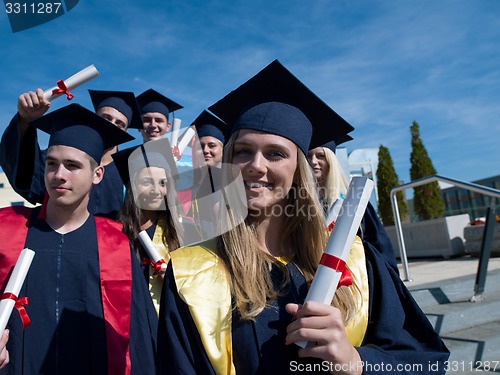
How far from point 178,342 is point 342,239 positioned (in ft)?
2.03

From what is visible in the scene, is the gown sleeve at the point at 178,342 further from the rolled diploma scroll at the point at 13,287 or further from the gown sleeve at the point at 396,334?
the rolled diploma scroll at the point at 13,287

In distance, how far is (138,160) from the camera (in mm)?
3703

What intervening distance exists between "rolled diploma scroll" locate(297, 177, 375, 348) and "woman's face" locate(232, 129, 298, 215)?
0.38m

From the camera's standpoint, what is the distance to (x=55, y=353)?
92.5 inches

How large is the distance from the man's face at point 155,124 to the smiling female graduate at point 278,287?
3.44 meters

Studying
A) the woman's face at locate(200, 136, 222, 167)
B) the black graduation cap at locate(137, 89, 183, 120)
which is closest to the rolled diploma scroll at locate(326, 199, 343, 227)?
the woman's face at locate(200, 136, 222, 167)

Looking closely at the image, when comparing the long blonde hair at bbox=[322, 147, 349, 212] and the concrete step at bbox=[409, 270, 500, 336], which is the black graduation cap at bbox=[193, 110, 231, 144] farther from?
the concrete step at bbox=[409, 270, 500, 336]

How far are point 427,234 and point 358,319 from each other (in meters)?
12.3

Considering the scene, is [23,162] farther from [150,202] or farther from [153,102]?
[153,102]

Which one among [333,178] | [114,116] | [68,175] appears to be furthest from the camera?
[114,116]

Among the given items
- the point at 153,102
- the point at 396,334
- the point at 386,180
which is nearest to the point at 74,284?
the point at 396,334

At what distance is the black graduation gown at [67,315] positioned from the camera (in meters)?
2.32

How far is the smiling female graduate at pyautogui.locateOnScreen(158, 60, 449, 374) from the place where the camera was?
1.40 metres


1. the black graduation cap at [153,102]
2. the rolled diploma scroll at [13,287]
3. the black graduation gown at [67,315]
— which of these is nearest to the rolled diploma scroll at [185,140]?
the black graduation cap at [153,102]
